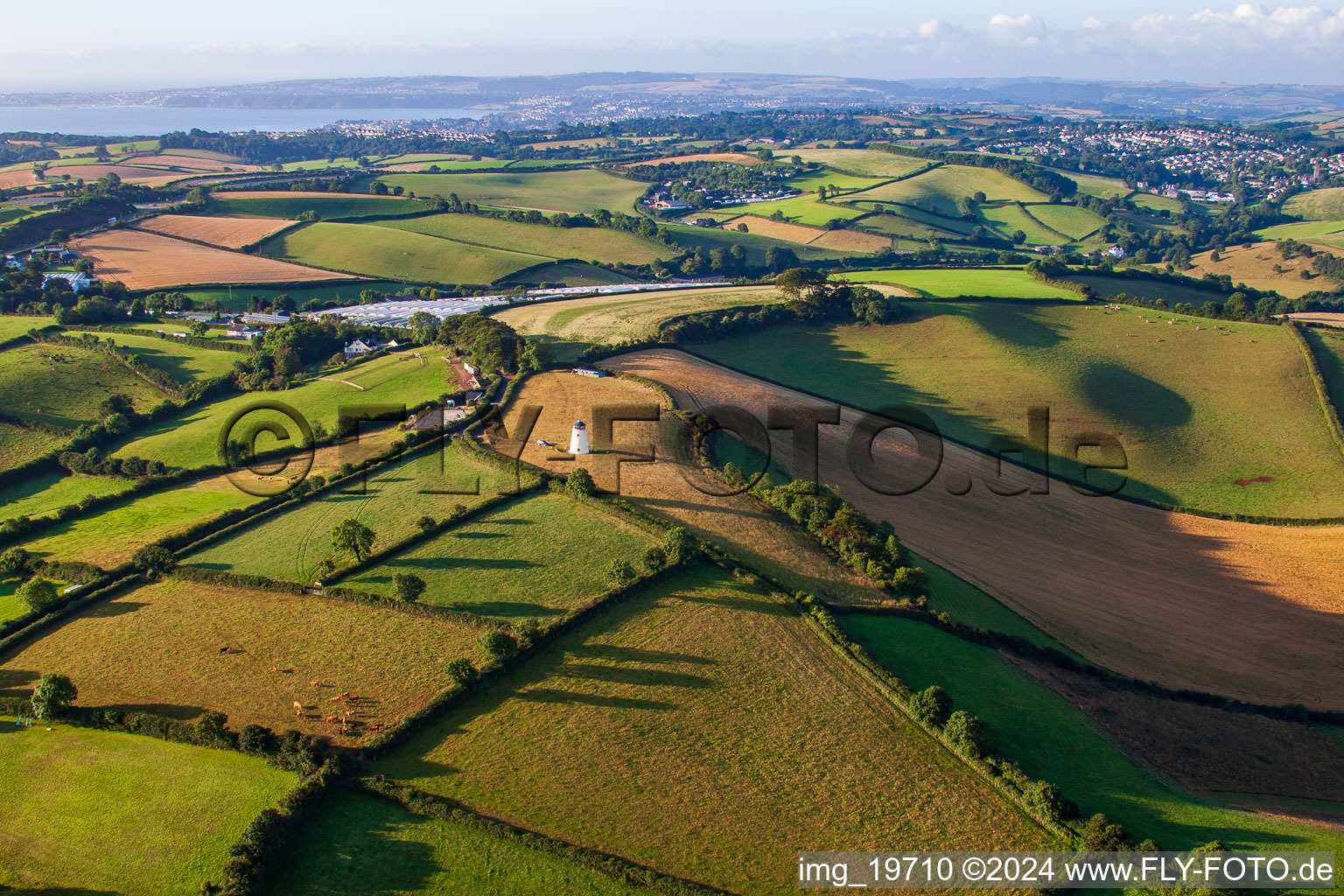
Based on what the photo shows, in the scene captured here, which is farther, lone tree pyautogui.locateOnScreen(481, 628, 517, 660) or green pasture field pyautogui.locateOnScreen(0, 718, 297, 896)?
lone tree pyautogui.locateOnScreen(481, 628, 517, 660)

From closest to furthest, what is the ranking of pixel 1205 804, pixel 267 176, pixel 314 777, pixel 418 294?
pixel 314 777
pixel 1205 804
pixel 418 294
pixel 267 176

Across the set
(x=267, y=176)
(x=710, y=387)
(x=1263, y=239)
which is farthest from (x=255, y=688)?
(x=1263, y=239)

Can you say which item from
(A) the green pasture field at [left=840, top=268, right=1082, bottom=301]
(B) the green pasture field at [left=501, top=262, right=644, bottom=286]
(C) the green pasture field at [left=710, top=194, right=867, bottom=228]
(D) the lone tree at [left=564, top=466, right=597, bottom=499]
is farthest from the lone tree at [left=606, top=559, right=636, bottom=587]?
(C) the green pasture field at [left=710, top=194, right=867, bottom=228]

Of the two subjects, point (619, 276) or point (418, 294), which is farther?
point (619, 276)

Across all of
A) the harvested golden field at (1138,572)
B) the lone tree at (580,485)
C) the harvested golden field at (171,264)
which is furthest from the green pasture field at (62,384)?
the harvested golden field at (1138,572)

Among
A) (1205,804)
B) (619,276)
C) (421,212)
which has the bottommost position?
(1205,804)

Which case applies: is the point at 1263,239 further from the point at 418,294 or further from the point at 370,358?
the point at 370,358

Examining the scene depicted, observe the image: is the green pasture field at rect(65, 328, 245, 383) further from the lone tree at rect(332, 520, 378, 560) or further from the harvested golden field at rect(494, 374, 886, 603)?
the lone tree at rect(332, 520, 378, 560)
